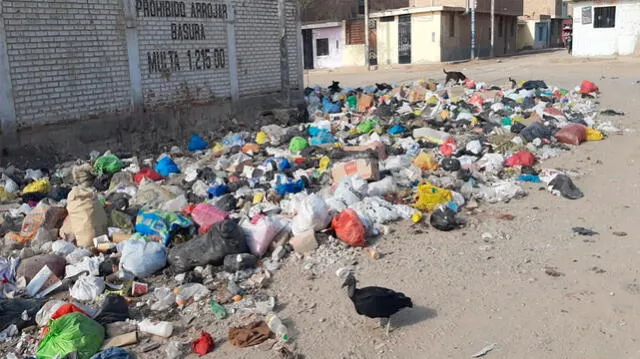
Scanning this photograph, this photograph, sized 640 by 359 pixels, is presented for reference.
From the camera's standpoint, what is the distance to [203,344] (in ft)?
11.9

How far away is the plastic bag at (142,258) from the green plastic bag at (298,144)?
4.23 meters

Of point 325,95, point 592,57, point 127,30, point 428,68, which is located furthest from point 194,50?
point 592,57

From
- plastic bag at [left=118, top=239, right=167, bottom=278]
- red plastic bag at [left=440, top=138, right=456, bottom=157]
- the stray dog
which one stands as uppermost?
the stray dog

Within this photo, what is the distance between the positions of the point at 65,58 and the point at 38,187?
98.3 inches

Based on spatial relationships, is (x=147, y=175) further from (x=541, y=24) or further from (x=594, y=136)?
(x=541, y=24)

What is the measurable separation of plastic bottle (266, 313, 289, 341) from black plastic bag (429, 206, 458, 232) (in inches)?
84.8

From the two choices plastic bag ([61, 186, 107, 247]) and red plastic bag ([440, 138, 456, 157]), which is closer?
plastic bag ([61, 186, 107, 247])

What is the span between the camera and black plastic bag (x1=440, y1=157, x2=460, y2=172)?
741 cm

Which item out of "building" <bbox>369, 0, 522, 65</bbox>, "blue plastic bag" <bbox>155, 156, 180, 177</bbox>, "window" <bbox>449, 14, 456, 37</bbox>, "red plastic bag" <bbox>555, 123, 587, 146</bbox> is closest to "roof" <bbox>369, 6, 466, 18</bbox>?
"building" <bbox>369, 0, 522, 65</bbox>

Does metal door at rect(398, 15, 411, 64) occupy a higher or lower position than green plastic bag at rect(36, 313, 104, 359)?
higher

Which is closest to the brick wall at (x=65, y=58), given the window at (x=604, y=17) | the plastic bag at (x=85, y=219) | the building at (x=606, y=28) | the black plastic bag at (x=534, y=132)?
the plastic bag at (x=85, y=219)

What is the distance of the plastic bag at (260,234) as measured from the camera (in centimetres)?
497

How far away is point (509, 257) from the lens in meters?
4.84

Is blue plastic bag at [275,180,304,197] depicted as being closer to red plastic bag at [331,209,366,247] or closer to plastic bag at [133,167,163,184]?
red plastic bag at [331,209,366,247]
